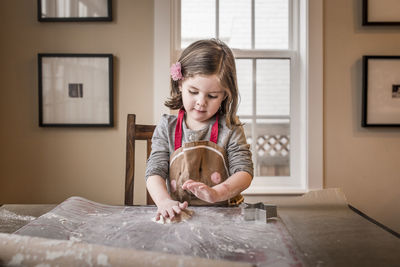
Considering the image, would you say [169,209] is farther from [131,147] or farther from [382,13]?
[382,13]

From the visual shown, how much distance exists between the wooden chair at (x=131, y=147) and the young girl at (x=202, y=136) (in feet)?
0.74

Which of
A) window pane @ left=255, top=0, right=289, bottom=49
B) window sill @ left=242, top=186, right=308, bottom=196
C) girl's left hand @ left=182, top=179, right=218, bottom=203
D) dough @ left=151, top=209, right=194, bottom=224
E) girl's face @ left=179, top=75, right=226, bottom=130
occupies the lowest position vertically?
window sill @ left=242, top=186, right=308, bottom=196

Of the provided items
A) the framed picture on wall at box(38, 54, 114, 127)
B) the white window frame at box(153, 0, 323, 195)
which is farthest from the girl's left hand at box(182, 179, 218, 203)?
the framed picture on wall at box(38, 54, 114, 127)

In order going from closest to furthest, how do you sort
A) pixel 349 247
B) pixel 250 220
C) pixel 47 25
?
pixel 349 247 → pixel 250 220 → pixel 47 25

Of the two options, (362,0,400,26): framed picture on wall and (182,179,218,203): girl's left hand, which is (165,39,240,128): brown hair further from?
(362,0,400,26): framed picture on wall

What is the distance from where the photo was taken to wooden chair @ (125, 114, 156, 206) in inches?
48.1

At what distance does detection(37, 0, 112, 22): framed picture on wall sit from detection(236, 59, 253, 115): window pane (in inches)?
29.7

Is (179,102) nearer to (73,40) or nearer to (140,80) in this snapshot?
(140,80)

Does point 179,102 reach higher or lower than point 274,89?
lower

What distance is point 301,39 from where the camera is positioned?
186cm

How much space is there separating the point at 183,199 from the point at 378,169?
4.34 feet

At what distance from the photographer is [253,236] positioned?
66 cm

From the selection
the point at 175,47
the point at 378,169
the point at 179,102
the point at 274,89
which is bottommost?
the point at 378,169

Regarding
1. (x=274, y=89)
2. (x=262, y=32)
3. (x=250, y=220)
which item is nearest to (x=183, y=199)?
(x=250, y=220)
